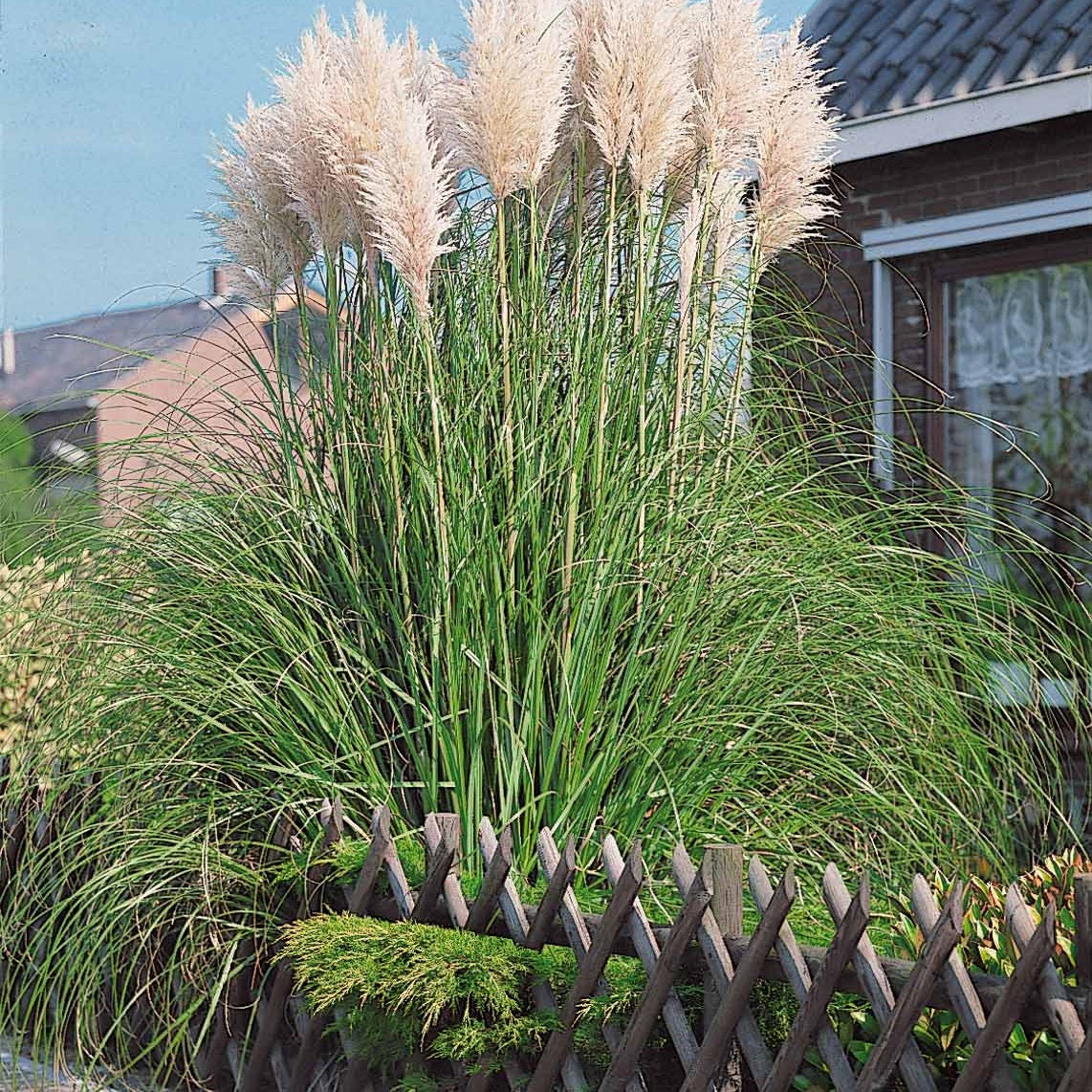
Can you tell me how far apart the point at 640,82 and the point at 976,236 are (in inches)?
165

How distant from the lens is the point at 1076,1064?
2.19 m

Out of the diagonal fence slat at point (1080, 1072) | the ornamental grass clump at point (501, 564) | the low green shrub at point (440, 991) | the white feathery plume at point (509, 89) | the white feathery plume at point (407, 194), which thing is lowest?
the low green shrub at point (440, 991)

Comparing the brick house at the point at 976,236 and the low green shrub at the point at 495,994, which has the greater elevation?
the brick house at the point at 976,236

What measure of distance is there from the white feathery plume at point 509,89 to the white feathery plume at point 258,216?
61 cm

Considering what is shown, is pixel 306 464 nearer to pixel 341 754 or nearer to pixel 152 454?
pixel 152 454

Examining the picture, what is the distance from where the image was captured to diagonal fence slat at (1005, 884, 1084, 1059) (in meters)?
2.21

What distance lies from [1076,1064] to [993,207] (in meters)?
5.87

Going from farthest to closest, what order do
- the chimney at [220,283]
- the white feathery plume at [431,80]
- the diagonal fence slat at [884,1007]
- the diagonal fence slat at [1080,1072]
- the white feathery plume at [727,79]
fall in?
1. the chimney at [220,283]
2. the white feathery plume at [727,79]
3. the white feathery plume at [431,80]
4. the diagonal fence slat at [884,1007]
5. the diagonal fence slat at [1080,1072]

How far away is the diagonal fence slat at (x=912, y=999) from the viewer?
7.54ft

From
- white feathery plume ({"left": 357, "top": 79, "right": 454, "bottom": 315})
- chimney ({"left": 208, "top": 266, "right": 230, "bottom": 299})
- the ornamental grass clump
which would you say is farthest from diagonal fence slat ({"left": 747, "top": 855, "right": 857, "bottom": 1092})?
chimney ({"left": 208, "top": 266, "right": 230, "bottom": 299})

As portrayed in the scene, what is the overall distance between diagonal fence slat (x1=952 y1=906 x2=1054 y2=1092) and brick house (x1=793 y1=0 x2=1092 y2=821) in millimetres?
4721

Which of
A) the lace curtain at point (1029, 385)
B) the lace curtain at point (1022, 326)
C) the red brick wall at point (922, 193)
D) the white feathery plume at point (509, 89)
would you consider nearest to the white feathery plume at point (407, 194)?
the white feathery plume at point (509, 89)

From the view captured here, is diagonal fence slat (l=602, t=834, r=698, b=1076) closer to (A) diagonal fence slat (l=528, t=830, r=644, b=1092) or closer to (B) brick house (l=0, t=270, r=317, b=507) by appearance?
(A) diagonal fence slat (l=528, t=830, r=644, b=1092)

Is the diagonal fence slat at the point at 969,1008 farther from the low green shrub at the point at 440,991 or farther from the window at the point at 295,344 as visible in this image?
the window at the point at 295,344
